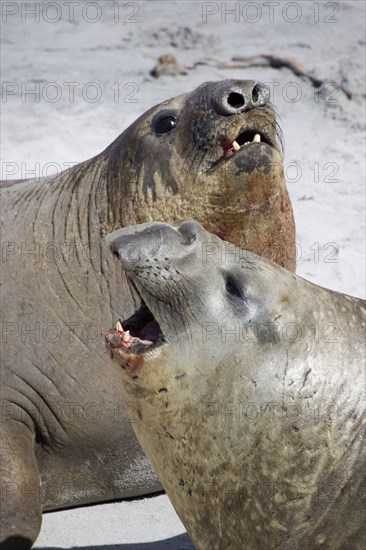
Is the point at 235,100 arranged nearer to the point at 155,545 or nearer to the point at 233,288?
the point at 233,288

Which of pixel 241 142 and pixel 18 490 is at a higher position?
pixel 241 142

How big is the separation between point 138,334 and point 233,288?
0.35m

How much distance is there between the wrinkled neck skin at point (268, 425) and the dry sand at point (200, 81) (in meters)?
3.48

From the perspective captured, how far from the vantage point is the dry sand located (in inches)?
360

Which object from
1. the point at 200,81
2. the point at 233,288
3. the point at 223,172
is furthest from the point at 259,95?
the point at 200,81

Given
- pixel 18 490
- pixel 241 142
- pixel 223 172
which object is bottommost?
pixel 18 490

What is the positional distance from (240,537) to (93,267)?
218 centimetres

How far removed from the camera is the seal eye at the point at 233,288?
439cm

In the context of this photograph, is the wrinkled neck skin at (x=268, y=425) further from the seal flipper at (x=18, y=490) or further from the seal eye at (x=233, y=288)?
the seal flipper at (x=18, y=490)

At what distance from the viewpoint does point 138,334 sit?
4465 millimetres

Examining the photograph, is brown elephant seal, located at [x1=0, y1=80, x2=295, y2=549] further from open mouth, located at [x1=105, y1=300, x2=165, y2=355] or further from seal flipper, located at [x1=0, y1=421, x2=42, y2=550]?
open mouth, located at [x1=105, y1=300, x2=165, y2=355]

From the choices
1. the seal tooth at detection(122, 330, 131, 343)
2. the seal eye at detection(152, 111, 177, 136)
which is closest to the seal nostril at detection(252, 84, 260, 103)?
the seal eye at detection(152, 111, 177, 136)

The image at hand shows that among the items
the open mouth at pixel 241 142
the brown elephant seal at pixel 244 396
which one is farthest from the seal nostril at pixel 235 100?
the brown elephant seal at pixel 244 396

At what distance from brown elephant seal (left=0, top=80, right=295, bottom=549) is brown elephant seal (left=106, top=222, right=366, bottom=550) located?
1.56m
